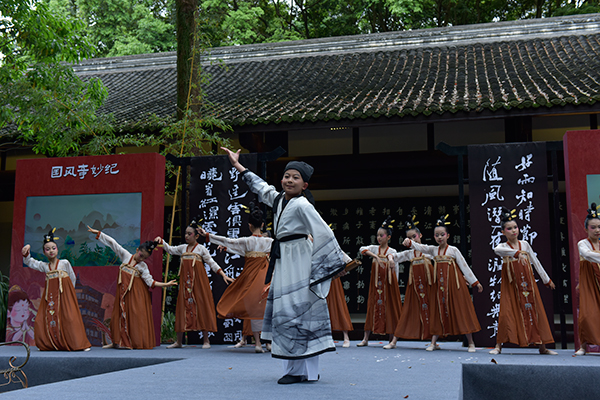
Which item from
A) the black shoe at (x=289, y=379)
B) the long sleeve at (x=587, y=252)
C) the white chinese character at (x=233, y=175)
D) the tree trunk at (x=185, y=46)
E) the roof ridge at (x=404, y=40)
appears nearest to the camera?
the black shoe at (x=289, y=379)

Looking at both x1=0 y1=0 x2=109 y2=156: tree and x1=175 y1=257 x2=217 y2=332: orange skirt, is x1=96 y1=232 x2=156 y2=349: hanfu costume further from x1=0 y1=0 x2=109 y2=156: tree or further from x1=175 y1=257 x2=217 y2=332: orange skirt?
x1=0 y1=0 x2=109 y2=156: tree

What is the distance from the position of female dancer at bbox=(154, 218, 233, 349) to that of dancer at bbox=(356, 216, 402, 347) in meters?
1.79

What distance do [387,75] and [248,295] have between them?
6097 millimetres

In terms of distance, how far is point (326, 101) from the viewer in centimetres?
953

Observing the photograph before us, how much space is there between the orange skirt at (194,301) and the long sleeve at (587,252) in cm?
403

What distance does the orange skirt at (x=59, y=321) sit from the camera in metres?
6.50

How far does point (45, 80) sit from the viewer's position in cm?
794

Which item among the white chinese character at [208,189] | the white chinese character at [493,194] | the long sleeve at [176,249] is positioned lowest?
the long sleeve at [176,249]

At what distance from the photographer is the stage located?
11.2ft

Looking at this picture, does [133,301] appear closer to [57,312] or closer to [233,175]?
[57,312]

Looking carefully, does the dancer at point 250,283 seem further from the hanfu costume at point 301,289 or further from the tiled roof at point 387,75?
the tiled roof at point 387,75

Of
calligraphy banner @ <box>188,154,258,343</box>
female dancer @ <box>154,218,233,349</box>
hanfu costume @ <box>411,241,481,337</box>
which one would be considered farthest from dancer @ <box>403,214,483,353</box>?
female dancer @ <box>154,218,233,349</box>

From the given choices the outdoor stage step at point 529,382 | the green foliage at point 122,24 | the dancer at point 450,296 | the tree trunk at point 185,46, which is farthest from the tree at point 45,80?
the green foliage at point 122,24

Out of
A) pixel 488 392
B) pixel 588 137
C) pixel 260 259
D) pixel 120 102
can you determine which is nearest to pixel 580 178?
pixel 588 137
